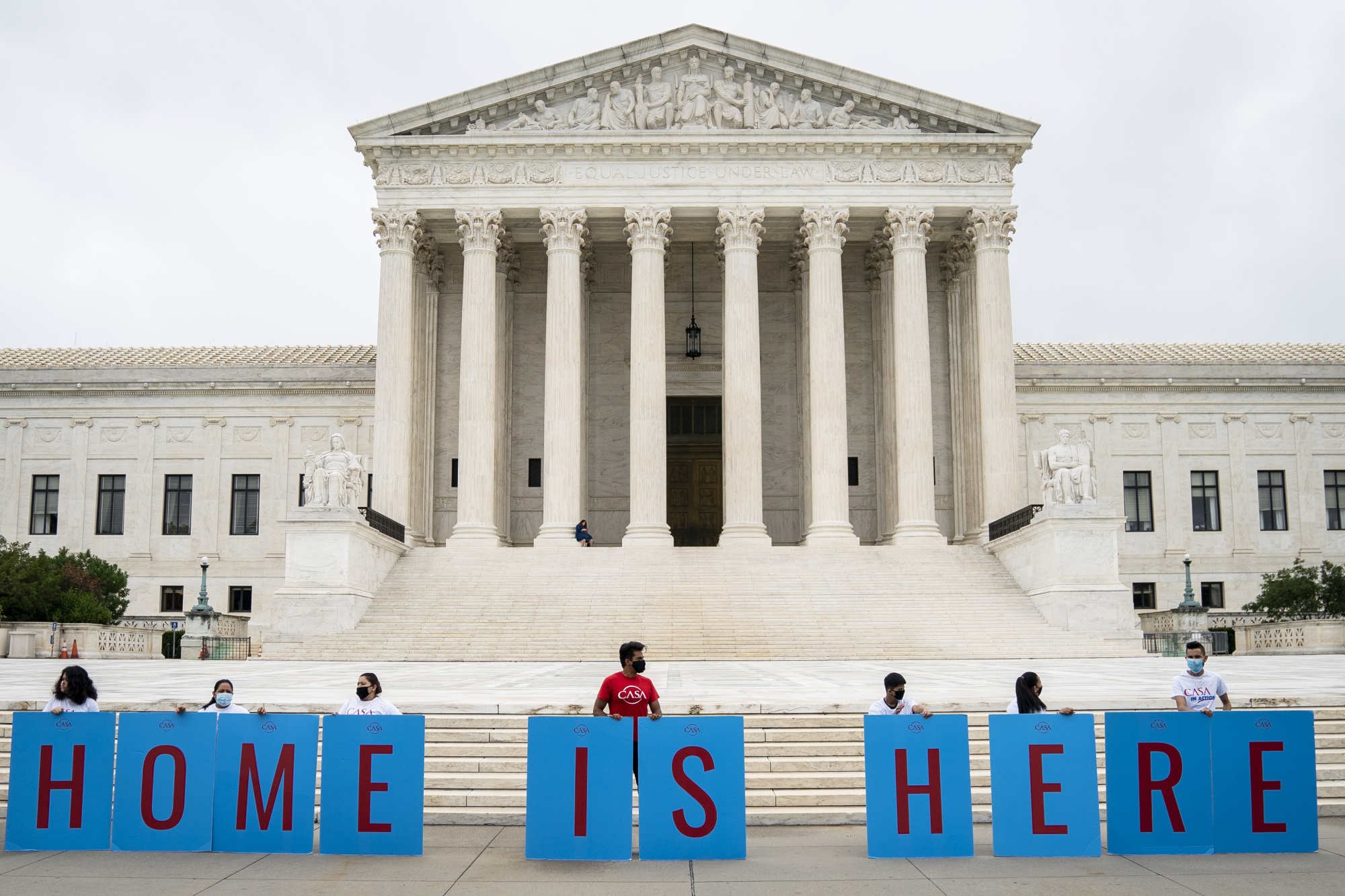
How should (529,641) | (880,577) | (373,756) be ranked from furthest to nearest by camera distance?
(880,577) → (529,641) → (373,756)

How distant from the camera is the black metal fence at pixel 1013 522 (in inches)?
1422

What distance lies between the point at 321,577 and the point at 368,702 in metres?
22.3

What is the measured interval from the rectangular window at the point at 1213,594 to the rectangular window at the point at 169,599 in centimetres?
3982

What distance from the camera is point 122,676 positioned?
2288 centimetres

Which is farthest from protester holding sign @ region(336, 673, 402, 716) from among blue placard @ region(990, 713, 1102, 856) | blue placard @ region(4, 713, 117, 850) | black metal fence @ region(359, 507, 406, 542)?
black metal fence @ region(359, 507, 406, 542)

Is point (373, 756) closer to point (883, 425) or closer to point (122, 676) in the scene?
point (122, 676)

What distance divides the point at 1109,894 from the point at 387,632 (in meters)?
24.4

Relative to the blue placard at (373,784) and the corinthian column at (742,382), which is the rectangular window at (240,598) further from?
the blue placard at (373,784)

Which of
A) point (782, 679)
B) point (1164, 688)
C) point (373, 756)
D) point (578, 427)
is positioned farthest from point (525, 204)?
point (373, 756)

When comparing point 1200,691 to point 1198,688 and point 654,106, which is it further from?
point 654,106

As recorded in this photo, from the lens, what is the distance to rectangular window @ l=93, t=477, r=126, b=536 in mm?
49469

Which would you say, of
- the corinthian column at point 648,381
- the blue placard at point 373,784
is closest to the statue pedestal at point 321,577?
the corinthian column at point 648,381

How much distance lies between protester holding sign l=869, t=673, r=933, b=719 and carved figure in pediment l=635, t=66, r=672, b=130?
32.6 metres

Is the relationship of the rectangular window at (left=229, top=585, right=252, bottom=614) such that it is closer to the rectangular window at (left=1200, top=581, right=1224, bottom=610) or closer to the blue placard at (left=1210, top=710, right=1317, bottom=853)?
the rectangular window at (left=1200, top=581, right=1224, bottom=610)
